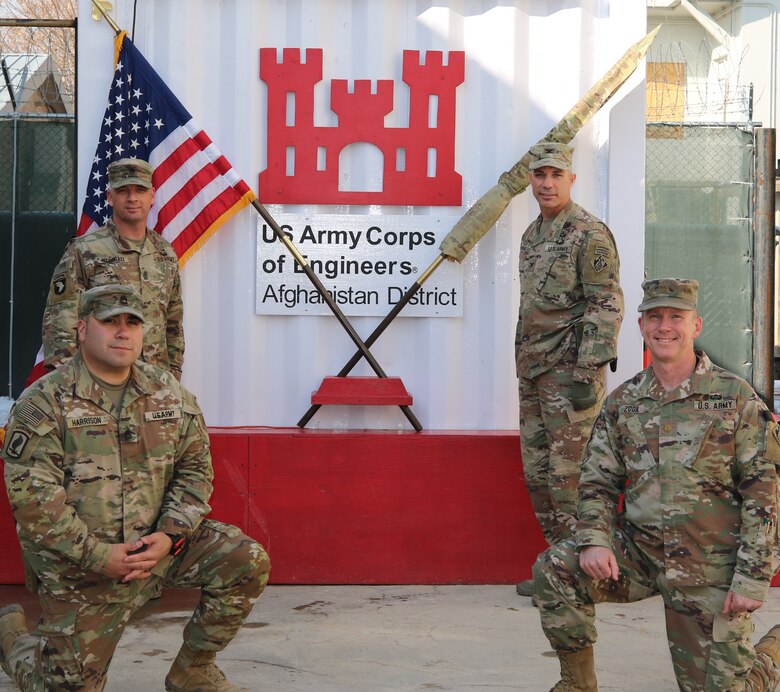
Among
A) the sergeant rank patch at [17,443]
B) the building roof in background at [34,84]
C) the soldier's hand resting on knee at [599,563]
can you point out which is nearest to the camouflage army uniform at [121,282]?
the sergeant rank patch at [17,443]

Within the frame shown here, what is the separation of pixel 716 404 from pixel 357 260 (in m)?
2.58

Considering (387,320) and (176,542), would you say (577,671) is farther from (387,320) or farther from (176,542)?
(387,320)

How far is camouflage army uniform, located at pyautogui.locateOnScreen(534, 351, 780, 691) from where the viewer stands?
331 centimetres

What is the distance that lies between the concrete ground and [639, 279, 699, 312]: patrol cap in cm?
136

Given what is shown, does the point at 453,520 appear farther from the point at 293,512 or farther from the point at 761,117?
the point at 761,117

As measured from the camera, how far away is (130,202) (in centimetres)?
498

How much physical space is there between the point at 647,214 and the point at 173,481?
11.6 ft

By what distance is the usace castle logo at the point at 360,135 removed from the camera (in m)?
5.64

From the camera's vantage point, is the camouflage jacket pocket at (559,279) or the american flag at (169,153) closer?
the camouflage jacket pocket at (559,279)

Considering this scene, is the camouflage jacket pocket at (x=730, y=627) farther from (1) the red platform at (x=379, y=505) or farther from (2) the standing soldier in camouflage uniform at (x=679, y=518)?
(1) the red platform at (x=379, y=505)

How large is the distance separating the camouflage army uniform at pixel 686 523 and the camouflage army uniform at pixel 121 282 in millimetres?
2232

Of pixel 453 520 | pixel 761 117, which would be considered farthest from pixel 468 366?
pixel 761 117

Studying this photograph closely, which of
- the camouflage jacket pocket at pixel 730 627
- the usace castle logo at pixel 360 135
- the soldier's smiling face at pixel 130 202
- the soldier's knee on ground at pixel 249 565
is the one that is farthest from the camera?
the usace castle logo at pixel 360 135

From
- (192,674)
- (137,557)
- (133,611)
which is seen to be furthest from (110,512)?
(192,674)
